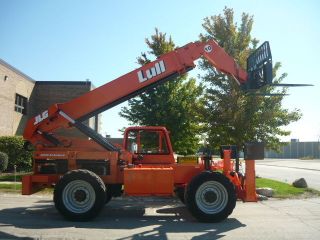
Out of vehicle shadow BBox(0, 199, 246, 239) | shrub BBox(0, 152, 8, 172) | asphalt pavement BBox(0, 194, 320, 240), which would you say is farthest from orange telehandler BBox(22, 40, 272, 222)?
shrub BBox(0, 152, 8, 172)

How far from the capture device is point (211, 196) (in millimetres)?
10859

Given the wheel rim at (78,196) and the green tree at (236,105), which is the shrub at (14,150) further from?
the wheel rim at (78,196)

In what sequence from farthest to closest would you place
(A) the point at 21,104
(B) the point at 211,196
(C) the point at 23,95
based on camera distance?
(A) the point at 21,104
(C) the point at 23,95
(B) the point at 211,196

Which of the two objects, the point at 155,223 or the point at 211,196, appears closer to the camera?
the point at 155,223

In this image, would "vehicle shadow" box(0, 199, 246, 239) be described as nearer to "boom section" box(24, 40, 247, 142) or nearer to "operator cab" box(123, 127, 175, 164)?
"operator cab" box(123, 127, 175, 164)

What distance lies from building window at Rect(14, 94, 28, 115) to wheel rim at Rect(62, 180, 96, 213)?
64.8 ft

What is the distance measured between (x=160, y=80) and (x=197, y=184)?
10.5 ft

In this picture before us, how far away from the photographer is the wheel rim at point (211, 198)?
10.8m

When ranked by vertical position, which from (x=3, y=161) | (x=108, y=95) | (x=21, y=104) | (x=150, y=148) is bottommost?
(x=3, y=161)

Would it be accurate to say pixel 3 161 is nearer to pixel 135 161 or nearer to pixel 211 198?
pixel 135 161

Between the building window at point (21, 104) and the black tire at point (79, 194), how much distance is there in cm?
1973

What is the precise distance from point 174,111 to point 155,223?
10265mm

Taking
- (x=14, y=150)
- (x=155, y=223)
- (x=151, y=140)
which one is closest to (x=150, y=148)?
(x=151, y=140)

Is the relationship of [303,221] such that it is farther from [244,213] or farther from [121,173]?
[121,173]
